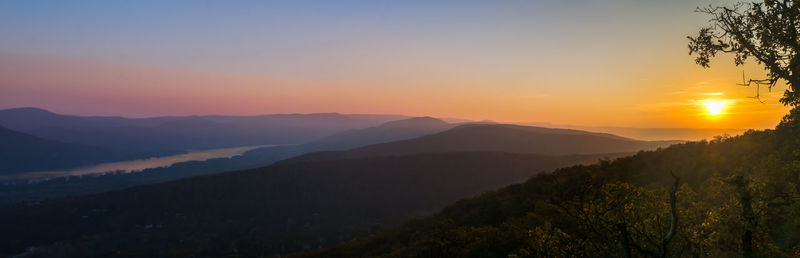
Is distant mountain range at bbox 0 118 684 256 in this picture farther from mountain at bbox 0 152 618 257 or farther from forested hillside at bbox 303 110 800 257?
forested hillside at bbox 303 110 800 257

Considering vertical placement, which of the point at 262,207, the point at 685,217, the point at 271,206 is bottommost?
the point at 262,207

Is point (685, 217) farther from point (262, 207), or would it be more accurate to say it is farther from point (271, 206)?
point (262, 207)

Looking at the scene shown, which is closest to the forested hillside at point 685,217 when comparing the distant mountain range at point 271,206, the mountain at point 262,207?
the distant mountain range at point 271,206

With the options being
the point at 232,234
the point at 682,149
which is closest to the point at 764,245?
the point at 682,149

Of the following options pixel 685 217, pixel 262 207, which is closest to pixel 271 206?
pixel 262 207

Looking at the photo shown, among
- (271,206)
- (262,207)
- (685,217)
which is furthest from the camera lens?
(271,206)

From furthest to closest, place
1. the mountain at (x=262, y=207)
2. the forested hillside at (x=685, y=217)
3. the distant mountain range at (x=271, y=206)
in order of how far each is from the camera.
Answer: the distant mountain range at (x=271, y=206) → the mountain at (x=262, y=207) → the forested hillside at (x=685, y=217)

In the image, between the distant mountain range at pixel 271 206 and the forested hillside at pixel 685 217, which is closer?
the forested hillside at pixel 685 217

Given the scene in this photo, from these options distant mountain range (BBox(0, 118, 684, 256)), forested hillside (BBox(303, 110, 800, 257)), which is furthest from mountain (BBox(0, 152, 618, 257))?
forested hillside (BBox(303, 110, 800, 257))

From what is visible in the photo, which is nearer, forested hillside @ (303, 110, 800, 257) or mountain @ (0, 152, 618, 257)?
forested hillside @ (303, 110, 800, 257)

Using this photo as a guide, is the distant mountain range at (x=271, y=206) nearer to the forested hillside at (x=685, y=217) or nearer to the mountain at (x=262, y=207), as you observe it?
the mountain at (x=262, y=207)
